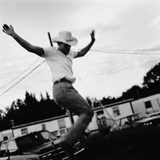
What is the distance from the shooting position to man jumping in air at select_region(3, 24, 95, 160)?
2201mm

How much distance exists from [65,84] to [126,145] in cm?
598

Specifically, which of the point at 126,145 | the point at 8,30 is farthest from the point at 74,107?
the point at 126,145

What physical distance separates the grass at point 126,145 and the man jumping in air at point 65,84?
173 inches

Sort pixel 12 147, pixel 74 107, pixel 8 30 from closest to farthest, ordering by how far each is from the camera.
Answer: pixel 74 107 → pixel 8 30 → pixel 12 147

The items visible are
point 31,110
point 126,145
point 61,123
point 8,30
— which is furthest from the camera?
point 31,110

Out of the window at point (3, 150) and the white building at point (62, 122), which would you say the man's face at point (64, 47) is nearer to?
the window at point (3, 150)

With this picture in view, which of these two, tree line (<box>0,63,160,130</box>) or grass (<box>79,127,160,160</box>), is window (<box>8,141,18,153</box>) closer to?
grass (<box>79,127,160,160</box>)

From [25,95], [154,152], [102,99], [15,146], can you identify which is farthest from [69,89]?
[102,99]

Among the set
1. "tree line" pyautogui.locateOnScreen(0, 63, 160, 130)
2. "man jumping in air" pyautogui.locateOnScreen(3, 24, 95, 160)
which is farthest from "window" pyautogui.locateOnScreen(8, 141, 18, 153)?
"tree line" pyautogui.locateOnScreen(0, 63, 160, 130)

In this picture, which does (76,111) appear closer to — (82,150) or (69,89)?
(69,89)

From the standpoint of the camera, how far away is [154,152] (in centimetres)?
617

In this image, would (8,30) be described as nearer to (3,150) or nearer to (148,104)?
(3,150)

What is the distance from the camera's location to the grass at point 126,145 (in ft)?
20.7

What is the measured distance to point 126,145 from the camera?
25.1 feet
